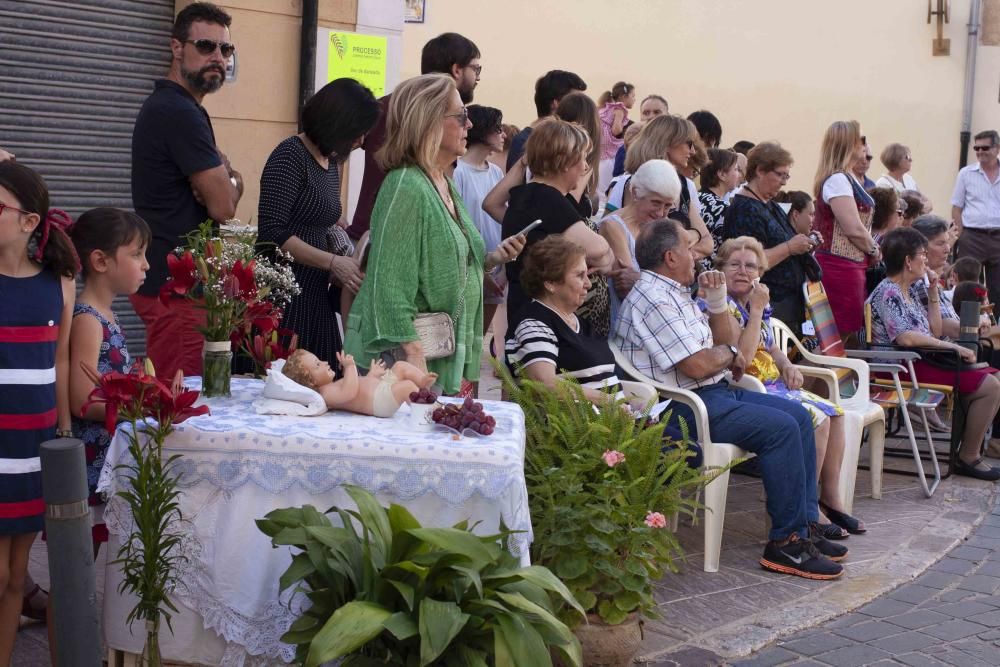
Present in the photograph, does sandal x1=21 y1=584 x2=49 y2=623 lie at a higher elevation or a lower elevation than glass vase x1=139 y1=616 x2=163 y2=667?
lower

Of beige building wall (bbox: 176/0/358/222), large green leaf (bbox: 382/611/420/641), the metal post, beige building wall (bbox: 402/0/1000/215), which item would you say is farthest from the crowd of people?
beige building wall (bbox: 402/0/1000/215)

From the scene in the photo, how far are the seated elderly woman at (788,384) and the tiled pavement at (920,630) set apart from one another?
620 mm

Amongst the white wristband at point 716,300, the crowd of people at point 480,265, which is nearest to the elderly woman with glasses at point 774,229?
Result: the crowd of people at point 480,265

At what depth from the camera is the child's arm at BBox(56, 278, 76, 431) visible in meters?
3.55

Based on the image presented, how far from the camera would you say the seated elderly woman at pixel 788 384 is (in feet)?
20.5

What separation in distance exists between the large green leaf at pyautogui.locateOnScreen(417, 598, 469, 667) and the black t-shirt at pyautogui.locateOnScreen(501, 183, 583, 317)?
2394mm

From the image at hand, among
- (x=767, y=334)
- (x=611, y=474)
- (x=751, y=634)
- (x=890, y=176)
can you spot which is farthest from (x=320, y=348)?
(x=890, y=176)

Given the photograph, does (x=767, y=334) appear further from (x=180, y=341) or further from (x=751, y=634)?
(x=180, y=341)

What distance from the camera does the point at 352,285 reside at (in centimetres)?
472

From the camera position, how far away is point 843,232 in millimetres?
8289

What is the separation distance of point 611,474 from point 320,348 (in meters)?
1.35

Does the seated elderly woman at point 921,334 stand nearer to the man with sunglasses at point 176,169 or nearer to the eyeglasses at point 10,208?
Result: the man with sunglasses at point 176,169

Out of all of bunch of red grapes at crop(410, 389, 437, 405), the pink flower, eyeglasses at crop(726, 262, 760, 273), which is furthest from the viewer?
eyeglasses at crop(726, 262, 760, 273)

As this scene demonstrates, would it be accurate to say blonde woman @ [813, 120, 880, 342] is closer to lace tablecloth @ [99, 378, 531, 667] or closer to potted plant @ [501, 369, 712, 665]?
potted plant @ [501, 369, 712, 665]
